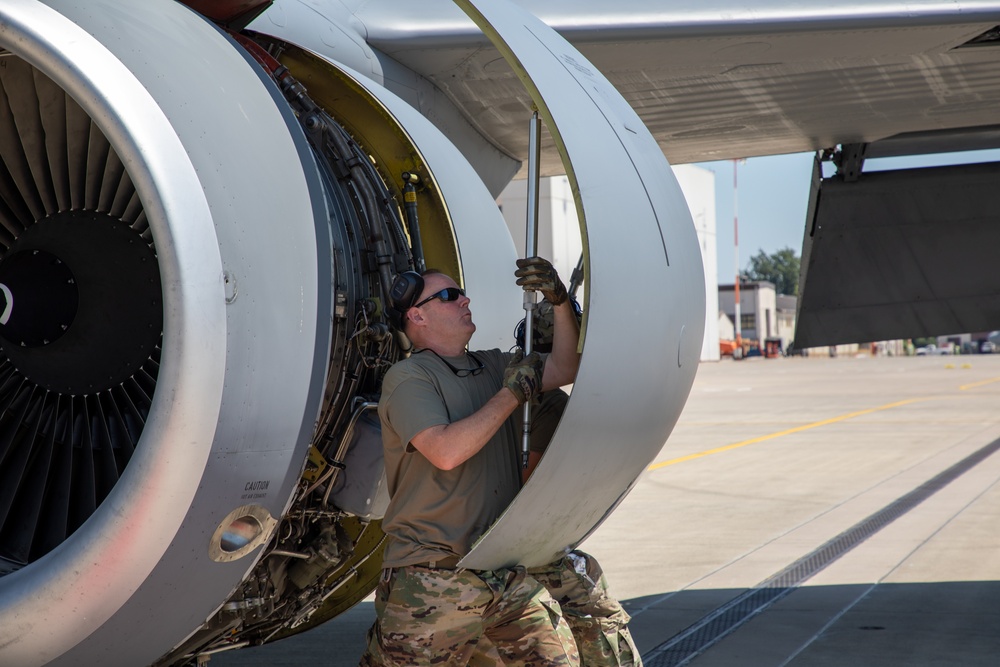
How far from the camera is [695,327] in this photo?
299cm

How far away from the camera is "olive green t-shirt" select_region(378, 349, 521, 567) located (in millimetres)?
2912

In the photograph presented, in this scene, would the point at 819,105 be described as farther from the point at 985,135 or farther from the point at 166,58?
the point at 166,58

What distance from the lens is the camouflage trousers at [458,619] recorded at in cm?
287

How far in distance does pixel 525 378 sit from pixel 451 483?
1.26 feet

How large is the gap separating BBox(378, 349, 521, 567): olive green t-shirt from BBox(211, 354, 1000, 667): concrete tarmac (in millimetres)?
434

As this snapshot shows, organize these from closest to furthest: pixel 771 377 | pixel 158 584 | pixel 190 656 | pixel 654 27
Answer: pixel 158 584 → pixel 190 656 → pixel 654 27 → pixel 771 377

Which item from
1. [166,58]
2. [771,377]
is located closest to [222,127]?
[166,58]

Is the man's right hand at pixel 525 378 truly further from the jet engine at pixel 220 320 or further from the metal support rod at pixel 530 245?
the jet engine at pixel 220 320

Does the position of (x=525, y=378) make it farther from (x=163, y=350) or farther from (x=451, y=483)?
(x=163, y=350)

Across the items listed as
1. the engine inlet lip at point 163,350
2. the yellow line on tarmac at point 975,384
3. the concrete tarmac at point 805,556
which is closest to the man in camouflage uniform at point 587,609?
the concrete tarmac at point 805,556

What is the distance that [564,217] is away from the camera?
2731 cm

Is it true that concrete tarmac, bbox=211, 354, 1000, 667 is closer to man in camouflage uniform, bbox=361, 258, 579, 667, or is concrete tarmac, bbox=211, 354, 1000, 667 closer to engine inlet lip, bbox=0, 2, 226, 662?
man in camouflage uniform, bbox=361, 258, 579, 667

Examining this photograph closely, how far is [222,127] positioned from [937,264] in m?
4.13

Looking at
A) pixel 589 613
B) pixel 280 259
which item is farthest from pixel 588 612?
pixel 280 259
